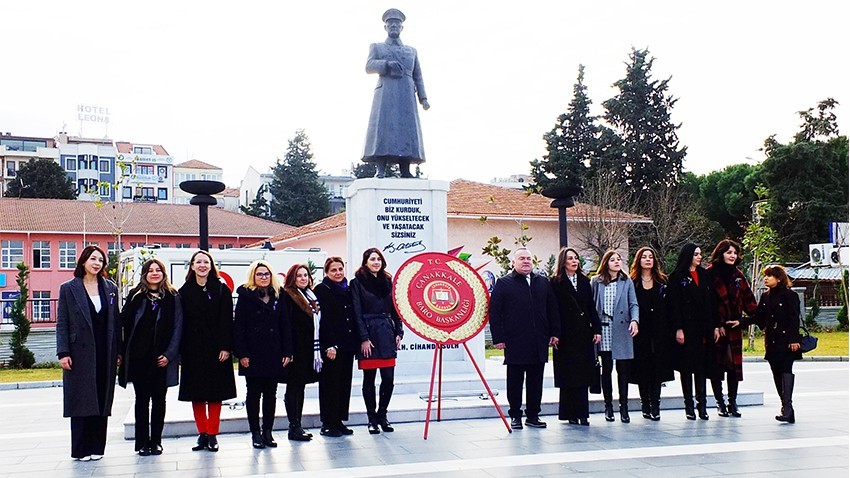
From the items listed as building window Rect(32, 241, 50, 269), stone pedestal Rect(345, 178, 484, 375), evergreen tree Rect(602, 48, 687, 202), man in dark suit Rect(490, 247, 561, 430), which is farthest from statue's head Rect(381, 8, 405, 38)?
building window Rect(32, 241, 50, 269)

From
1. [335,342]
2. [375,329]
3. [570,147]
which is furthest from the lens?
[570,147]

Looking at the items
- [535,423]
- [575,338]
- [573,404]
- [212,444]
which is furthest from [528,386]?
[212,444]

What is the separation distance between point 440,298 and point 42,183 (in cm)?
5597

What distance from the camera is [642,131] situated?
39062 millimetres

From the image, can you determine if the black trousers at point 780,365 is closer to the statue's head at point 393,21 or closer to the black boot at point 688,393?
the black boot at point 688,393

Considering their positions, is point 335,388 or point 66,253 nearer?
point 335,388

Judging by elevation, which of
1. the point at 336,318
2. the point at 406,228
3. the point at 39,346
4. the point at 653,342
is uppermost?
the point at 406,228

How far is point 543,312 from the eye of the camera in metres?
7.62

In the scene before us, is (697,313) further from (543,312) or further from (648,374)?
(543,312)

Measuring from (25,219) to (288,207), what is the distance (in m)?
16.0

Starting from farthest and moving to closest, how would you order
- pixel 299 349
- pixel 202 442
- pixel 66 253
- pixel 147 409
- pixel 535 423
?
pixel 66 253 → pixel 535 423 → pixel 299 349 → pixel 202 442 → pixel 147 409

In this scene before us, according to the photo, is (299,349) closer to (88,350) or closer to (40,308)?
(88,350)

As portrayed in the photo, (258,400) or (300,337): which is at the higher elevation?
(300,337)

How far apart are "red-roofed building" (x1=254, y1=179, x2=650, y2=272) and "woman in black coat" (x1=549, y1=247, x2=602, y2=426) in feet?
59.6
